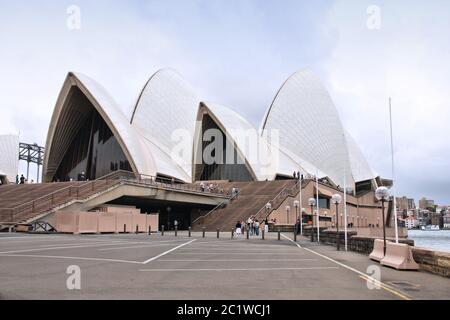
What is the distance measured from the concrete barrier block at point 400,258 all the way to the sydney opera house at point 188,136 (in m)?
36.1

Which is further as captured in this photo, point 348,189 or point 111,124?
point 348,189

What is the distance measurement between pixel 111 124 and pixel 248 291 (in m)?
42.1

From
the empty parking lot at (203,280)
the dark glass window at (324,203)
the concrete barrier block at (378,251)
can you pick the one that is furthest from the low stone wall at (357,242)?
the dark glass window at (324,203)

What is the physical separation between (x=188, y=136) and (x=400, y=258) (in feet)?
165

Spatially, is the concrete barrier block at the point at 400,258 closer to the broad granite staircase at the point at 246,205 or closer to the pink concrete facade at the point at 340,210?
the pink concrete facade at the point at 340,210

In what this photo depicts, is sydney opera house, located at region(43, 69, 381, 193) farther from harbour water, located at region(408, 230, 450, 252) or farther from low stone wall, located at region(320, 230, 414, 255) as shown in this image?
low stone wall, located at region(320, 230, 414, 255)

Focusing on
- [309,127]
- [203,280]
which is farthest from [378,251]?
[309,127]

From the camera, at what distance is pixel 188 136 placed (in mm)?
59969

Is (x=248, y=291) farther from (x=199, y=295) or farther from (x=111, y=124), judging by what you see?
(x=111, y=124)

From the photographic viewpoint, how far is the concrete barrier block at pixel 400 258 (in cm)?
1063

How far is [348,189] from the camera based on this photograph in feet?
220

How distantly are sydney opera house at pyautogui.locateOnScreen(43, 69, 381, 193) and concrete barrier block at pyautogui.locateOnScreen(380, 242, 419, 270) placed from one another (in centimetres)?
3615

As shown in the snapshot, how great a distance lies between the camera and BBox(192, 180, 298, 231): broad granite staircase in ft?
124
